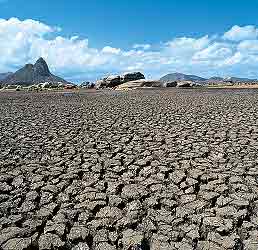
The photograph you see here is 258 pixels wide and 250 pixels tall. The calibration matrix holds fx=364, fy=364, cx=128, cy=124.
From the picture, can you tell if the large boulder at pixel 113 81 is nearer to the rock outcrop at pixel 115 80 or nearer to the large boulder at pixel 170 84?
the rock outcrop at pixel 115 80

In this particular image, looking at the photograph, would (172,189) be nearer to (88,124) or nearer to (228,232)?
(228,232)

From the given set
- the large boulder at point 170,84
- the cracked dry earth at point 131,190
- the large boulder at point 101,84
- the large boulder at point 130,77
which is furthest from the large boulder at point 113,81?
the cracked dry earth at point 131,190

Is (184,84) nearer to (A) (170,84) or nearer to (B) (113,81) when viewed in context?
(A) (170,84)

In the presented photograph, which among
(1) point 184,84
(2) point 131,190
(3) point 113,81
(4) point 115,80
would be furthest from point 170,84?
(2) point 131,190

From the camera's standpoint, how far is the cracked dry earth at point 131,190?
4.18 m

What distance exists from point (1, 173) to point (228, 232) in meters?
4.17

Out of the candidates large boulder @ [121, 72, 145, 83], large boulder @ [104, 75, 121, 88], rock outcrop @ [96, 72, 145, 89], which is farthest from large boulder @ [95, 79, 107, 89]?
large boulder @ [121, 72, 145, 83]

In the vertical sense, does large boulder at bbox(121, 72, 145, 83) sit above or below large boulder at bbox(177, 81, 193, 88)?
above

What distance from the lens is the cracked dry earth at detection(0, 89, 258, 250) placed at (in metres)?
4.18

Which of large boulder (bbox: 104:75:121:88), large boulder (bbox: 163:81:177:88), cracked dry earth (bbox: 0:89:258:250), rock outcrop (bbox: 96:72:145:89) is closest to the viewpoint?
cracked dry earth (bbox: 0:89:258:250)

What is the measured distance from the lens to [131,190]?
551 cm

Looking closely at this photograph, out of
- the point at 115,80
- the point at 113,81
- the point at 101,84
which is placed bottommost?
the point at 101,84

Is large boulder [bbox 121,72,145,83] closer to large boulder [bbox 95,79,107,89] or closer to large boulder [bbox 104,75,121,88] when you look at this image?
large boulder [bbox 104,75,121,88]

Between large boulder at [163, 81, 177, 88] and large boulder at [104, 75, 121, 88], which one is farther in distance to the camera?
large boulder at [104, 75, 121, 88]
